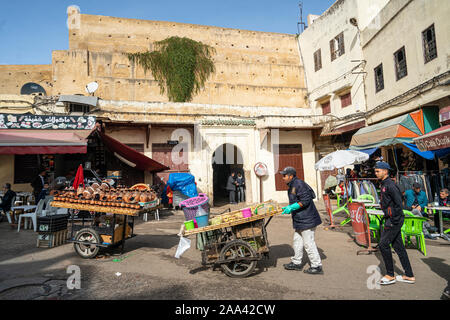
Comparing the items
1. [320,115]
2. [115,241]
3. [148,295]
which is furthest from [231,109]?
[148,295]

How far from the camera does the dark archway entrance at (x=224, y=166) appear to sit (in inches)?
644

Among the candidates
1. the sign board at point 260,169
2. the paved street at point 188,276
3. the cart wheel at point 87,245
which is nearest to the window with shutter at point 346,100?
the sign board at point 260,169

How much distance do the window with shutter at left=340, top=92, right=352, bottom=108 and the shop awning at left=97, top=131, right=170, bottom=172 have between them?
10219 mm

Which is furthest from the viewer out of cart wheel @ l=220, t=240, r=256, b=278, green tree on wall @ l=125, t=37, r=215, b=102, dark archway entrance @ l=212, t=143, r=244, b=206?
dark archway entrance @ l=212, t=143, r=244, b=206

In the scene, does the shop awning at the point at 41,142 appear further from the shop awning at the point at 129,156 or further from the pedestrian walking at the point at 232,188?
the pedestrian walking at the point at 232,188

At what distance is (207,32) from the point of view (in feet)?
58.4

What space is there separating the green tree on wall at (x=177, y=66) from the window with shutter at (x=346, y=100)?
7.95m

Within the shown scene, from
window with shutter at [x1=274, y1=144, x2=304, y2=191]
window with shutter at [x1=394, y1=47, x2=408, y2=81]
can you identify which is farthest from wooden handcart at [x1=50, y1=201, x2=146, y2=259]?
window with shutter at [x1=394, y1=47, x2=408, y2=81]

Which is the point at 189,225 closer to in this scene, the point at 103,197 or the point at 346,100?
the point at 103,197

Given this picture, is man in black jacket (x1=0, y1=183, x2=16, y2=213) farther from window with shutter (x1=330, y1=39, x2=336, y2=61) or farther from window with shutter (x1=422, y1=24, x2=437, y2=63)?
window with shutter (x1=330, y1=39, x2=336, y2=61)

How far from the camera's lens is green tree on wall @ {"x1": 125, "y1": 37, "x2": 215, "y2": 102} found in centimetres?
1522

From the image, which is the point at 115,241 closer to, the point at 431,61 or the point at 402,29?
the point at 431,61

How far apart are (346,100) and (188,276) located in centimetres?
1327

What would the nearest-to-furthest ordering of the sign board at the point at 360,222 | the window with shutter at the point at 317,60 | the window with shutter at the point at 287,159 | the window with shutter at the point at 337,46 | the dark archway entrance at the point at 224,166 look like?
the sign board at the point at 360,222
the window with shutter at the point at 337,46
the window with shutter at the point at 287,159
the window with shutter at the point at 317,60
the dark archway entrance at the point at 224,166
